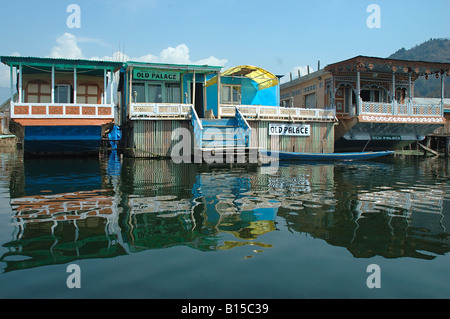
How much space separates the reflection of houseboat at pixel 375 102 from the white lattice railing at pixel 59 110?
15.0 m

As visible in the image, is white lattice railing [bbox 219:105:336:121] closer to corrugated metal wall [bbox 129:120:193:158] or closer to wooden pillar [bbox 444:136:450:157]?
corrugated metal wall [bbox 129:120:193:158]

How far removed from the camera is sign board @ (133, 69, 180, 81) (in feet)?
69.3

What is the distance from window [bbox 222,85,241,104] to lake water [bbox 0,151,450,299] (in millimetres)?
16457

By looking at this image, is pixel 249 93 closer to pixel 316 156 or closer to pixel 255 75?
pixel 255 75

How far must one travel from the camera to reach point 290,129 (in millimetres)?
21469

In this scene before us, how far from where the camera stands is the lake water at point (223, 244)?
3.30 meters

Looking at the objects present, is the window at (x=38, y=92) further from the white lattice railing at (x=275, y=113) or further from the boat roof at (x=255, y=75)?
the white lattice railing at (x=275, y=113)

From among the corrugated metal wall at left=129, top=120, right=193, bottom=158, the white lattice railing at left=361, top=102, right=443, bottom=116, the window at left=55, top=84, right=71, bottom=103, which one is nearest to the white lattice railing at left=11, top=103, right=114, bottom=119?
the corrugated metal wall at left=129, top=120, right=193, bottom=158

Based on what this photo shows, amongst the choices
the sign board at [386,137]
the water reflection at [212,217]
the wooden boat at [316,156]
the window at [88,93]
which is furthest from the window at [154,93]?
the sign board at [386,137]

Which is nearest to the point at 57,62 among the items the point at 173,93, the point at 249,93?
the point at 173,93

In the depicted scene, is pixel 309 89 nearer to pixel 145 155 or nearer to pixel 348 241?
pixel 145 155

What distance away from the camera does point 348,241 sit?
462 cm
